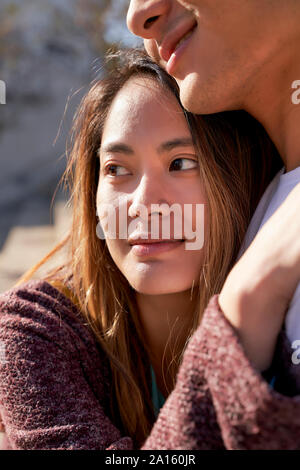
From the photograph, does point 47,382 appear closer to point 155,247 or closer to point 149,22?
point 155,247

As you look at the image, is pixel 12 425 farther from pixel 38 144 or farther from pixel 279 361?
pixel 38 144

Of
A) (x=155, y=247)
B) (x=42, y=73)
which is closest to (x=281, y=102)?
(x=155, y=247)

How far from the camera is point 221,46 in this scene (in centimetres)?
138

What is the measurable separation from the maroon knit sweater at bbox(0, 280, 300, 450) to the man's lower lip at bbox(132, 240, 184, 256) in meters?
0.30

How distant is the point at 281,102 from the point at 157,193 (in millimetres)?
389

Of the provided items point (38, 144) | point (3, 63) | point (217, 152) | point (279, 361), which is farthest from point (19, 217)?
point (279, 361)

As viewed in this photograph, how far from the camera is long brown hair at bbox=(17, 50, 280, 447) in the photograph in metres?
1.56

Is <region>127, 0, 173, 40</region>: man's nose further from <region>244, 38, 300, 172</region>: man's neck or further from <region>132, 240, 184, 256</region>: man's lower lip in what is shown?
<region>132, 240, 184, 256</region>: man's lower lip

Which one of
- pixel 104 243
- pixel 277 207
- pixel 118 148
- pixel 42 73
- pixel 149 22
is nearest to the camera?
pixel 277 207

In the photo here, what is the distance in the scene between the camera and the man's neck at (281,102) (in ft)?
4.64

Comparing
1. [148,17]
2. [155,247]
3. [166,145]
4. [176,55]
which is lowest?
[155,247]

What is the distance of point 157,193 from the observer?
1522 mm

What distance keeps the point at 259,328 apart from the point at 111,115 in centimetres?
93

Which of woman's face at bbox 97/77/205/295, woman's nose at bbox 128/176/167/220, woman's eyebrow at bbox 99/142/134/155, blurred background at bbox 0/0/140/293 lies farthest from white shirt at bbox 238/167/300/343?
blurred background at bbox 0/0/140/293
